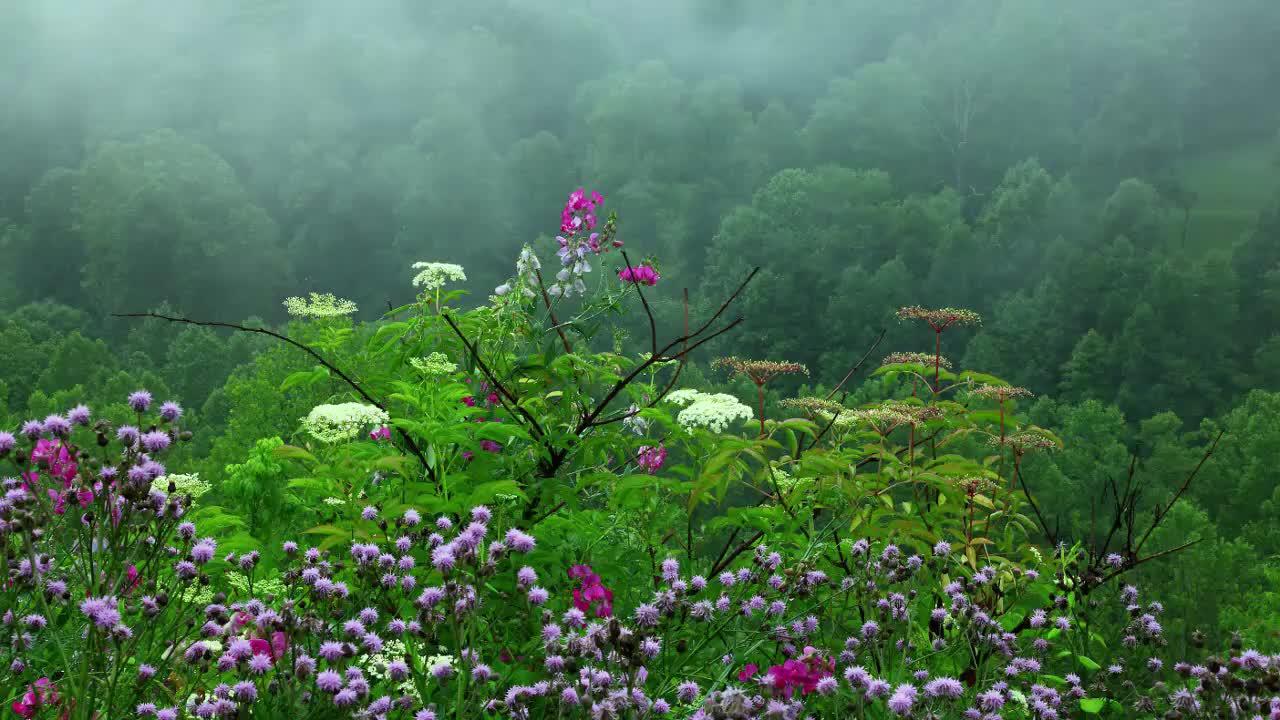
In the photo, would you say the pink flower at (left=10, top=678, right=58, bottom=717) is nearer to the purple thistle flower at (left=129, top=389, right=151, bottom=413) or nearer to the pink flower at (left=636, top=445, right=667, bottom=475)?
the purple thistle flower at (left=129, top=389, right=151, bottom=413)

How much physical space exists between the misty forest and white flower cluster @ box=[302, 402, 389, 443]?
3 centimetres

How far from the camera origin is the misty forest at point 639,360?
251 cm

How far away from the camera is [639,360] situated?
8.50 meters

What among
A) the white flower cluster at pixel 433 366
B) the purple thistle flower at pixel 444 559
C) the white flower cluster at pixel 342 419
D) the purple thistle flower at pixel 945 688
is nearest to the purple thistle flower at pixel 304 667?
the purple thistle flower at pixel 444 559

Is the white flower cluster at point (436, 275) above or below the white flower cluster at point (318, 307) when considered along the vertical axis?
below

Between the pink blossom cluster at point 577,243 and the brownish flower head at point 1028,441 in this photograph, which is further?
the pink blossom cluster at point 577,243

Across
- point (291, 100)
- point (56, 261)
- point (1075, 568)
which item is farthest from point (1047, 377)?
point (291, 100)

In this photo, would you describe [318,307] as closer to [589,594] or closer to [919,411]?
[589,594]

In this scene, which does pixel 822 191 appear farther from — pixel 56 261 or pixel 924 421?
pixel 924 421

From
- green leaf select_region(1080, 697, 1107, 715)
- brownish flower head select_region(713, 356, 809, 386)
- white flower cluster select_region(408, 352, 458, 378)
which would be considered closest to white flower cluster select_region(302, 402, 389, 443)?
white flower cluster select_region(408, 352, 458, 378)

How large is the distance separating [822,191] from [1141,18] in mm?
29718

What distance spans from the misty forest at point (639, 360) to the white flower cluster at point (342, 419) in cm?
3

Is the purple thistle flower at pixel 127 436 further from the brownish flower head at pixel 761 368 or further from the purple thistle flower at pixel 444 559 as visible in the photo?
the brownish flower head at pixel 761 368

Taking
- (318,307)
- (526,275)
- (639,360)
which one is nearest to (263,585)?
(526,275)
